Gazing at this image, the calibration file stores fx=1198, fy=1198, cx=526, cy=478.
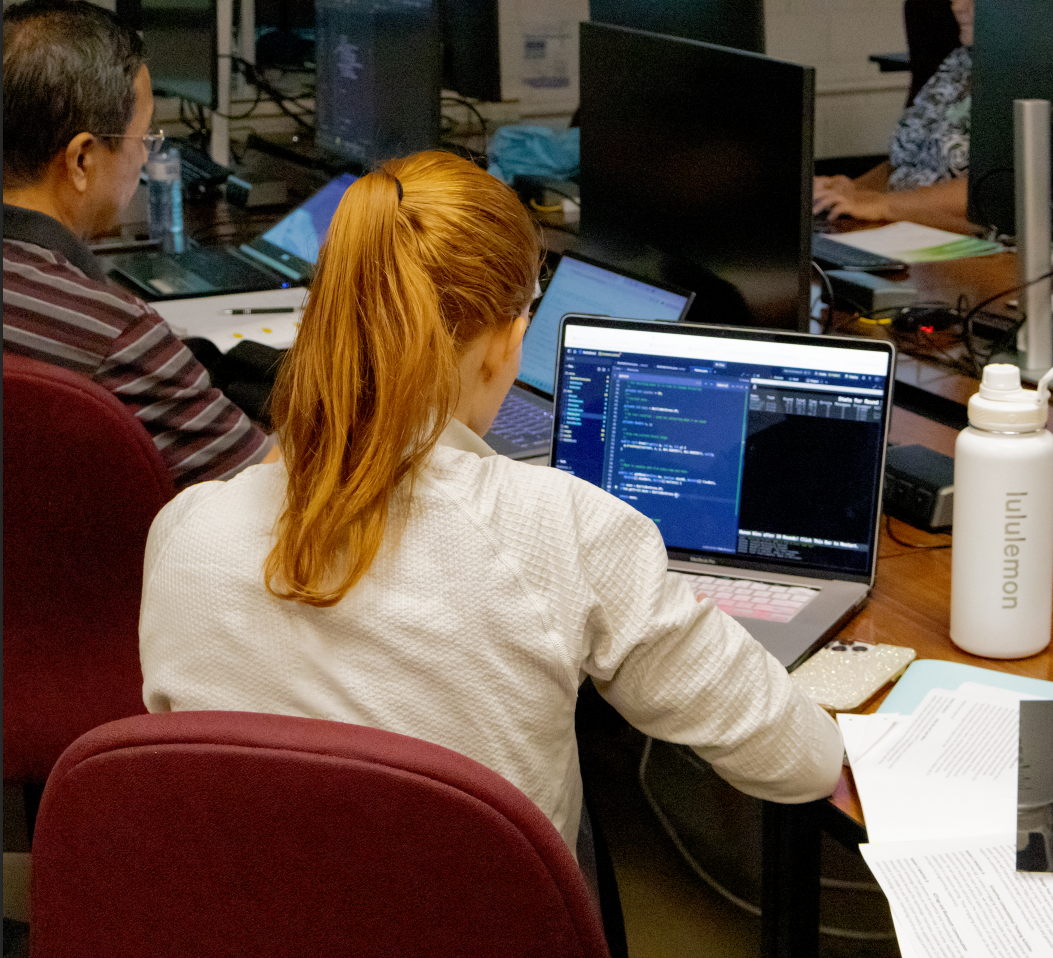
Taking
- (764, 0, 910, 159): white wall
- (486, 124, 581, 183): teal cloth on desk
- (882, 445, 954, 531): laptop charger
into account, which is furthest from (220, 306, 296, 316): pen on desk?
(764, 0, 910, 159): white wall

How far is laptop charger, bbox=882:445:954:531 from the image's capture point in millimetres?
1323

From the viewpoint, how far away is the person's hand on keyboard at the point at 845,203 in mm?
2635

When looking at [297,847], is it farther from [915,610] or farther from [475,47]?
[475,47]

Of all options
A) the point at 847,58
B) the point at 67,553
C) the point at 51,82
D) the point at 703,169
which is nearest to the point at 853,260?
the point at 703,169

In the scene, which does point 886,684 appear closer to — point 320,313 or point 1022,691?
point 1022,691

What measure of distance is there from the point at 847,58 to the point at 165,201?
2919 millimetres

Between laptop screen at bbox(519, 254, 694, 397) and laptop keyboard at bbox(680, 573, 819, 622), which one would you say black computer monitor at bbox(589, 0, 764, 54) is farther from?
laptop keyboard at bbox(680, 573, 819, 622)

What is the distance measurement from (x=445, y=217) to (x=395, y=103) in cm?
146

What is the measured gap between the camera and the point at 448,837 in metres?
0.63

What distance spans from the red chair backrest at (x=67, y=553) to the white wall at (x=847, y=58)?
11.7 feet

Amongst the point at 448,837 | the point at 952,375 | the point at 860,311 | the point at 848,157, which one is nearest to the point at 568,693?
the point at 448,837

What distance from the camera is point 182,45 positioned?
2.87 metres

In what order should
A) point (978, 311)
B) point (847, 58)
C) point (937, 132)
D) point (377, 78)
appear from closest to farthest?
point (978, 311), point (377, 78), point (937, 132), point (847, 58)

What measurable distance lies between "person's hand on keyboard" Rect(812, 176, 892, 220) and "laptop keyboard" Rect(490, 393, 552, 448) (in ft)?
3.94
